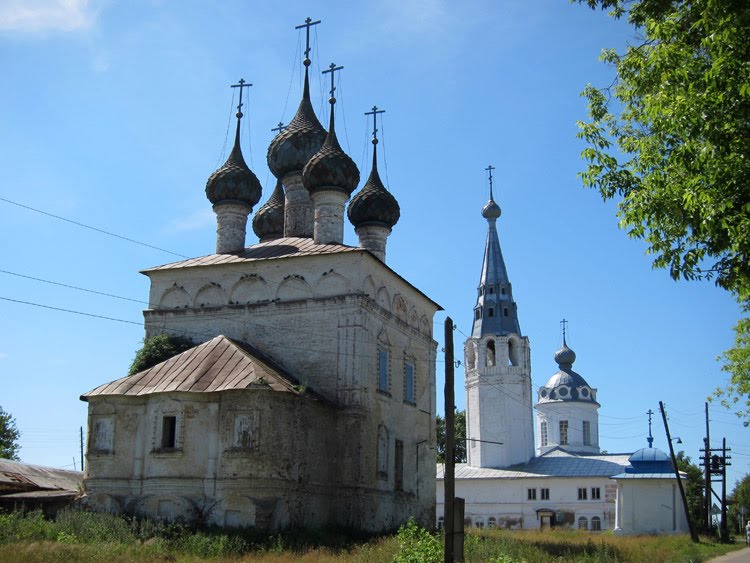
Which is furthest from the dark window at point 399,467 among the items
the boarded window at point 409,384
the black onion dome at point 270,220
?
the black onion dome at point 270,220

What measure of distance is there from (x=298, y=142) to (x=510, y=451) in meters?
28.8

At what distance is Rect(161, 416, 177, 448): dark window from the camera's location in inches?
784

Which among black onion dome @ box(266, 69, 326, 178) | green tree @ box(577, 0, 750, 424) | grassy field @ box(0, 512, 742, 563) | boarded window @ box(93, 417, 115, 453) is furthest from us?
black onion dome @ box(266, 69, 326, 178)

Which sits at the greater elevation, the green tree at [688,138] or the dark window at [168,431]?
the green tree at [688,138]

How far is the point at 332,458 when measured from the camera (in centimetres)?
2169

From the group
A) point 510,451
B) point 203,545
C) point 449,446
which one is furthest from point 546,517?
point 449,446

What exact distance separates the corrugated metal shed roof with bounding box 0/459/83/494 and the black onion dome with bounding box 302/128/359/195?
12587mm

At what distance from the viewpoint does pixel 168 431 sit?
2000 cm

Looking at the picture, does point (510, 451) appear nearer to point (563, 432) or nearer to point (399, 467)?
point (563, 432)

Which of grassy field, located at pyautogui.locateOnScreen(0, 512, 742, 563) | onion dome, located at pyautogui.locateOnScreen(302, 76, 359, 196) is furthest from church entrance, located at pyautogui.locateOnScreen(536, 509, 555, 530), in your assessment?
onion dome, located at pyautogui.locateOnScreen(302, 76, 359, 196)

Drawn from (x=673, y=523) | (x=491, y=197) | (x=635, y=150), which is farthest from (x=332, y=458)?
(x=491, y=197)

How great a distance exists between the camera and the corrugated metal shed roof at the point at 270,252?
2356 cm

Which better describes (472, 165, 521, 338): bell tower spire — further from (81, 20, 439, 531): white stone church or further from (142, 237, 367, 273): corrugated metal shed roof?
(142, 237, 367, 273): corrugated metal shed roof

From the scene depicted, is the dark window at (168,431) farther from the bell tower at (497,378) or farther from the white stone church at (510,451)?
the bell tower at (497,378)
